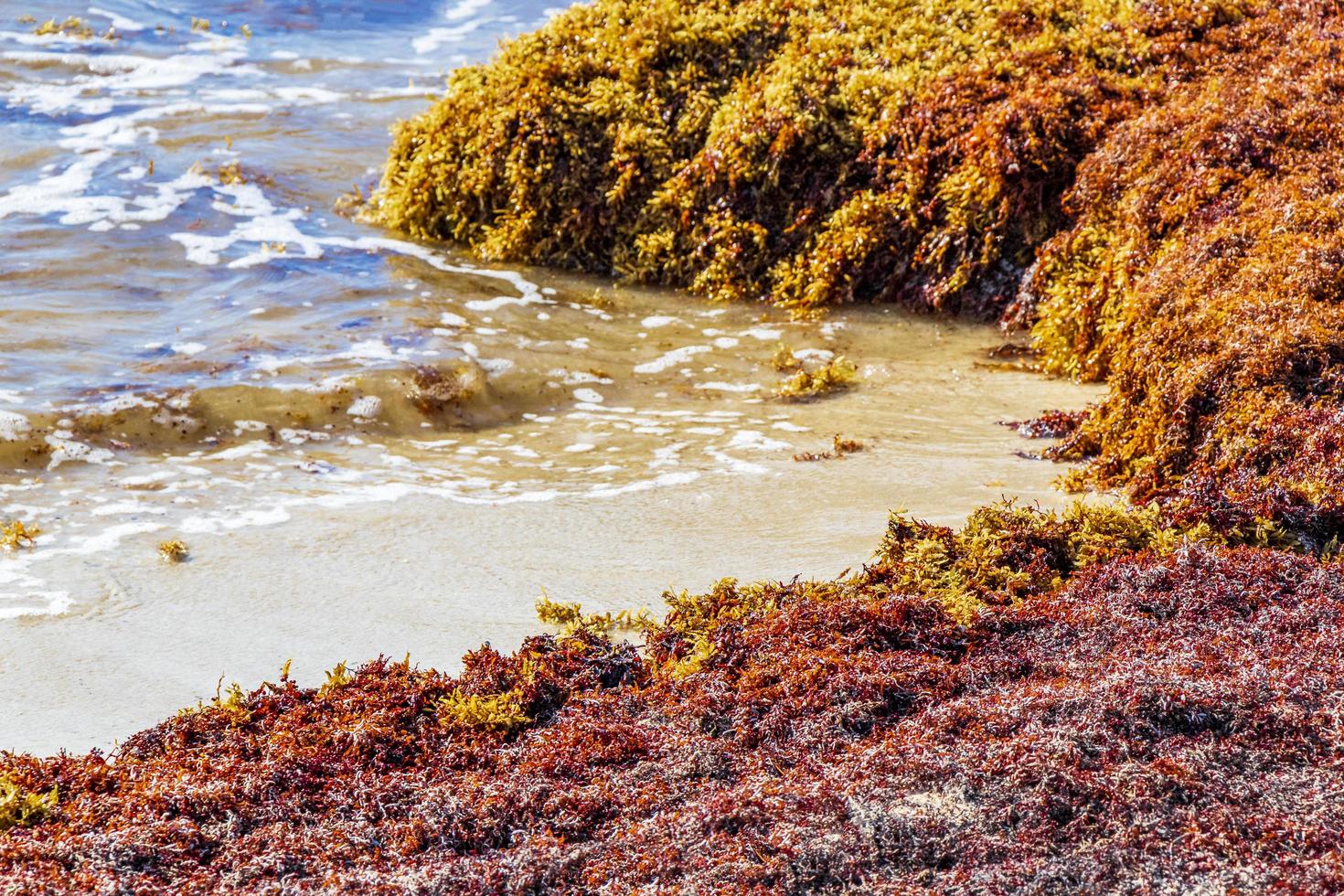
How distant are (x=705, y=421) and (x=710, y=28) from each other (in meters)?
3.64

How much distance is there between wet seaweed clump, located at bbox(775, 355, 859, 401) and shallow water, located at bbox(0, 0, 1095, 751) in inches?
4.1

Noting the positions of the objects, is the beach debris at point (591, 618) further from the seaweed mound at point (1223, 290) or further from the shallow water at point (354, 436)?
the seaweed mound at point (1223, 290)

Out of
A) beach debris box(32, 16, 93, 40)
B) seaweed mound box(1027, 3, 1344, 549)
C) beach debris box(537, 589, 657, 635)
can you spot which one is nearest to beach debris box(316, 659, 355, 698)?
beach debris box(537, 589, 657, 635)

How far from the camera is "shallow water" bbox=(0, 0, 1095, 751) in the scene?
3.76 m

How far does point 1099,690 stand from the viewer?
8.72 ft

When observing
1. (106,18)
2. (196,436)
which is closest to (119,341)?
(196,436)

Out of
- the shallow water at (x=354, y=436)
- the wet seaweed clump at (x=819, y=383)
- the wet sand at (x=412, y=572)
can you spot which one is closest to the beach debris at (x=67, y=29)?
the shallow water at (x=354, y=436)

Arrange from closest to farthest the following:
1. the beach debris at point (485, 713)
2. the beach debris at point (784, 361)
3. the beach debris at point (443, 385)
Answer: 1. the beach debris at point (485, 713)
2. the beach debris at point (443, 385)
3. the beach debris at point (784, 361)

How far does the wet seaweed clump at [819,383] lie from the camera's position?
19.4 ft

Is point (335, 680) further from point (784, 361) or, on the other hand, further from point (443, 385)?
point (784, 361)

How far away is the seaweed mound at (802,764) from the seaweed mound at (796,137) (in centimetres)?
Result: 390

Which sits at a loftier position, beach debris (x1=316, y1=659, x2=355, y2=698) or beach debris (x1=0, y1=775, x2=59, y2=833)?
beach debris (x1=316, y1=659, x2=355, y2=698)

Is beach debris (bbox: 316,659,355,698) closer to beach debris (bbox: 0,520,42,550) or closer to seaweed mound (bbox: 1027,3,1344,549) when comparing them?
beach debris (bbox: 0,520,42,550)

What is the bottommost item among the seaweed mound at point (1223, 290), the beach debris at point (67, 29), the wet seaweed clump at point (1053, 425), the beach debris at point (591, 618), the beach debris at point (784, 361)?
the beach debris at point (591, 618)
